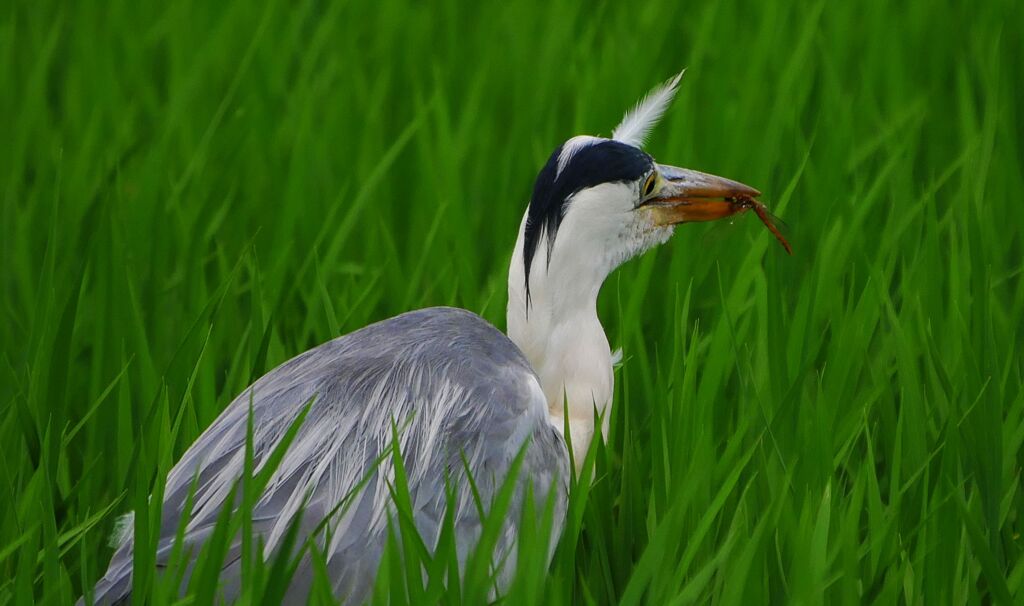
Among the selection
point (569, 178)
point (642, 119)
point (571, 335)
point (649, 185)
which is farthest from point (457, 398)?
point (642, 119)

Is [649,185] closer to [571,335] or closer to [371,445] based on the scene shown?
[571,335]

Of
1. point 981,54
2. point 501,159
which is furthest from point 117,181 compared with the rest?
point 981,54

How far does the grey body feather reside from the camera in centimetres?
207

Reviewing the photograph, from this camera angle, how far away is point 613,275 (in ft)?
11.2

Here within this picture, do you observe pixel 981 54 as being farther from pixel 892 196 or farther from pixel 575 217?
pixel 575 217

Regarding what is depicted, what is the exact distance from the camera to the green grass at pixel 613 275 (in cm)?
219

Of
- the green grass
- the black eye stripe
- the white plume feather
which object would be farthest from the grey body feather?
the white plume feather

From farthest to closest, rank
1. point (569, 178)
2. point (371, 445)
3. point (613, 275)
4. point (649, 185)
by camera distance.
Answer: point (613, 275) → point (649, 185) → point (569, 178) → point (371, 445)

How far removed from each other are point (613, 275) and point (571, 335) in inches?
32.0

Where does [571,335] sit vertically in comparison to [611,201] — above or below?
below

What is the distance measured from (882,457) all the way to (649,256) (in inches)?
28.1

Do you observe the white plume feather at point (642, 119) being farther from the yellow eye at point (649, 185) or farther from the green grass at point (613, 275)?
the green grass at point (613, 275)

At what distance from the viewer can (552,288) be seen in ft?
8.58

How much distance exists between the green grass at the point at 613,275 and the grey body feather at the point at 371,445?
12 centimetres
